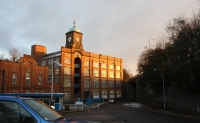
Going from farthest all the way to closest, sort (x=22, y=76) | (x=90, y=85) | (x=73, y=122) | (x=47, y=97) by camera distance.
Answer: (x=90, y=85)
(x=22, y=76)
(x=47, y=97)
(x=73, y=122)

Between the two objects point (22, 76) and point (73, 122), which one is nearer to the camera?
point (73, 122)

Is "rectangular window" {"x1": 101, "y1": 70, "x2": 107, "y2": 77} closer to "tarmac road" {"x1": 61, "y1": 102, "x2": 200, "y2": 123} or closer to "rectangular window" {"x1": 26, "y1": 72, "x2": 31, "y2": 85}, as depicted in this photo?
"rectangular window" {"x1": 26, "y1": 72, "x2": 31, "y2": 85}

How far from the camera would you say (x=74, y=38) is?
225ft

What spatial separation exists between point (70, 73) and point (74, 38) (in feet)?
39.8

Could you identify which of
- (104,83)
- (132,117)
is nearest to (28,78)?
(132,117)

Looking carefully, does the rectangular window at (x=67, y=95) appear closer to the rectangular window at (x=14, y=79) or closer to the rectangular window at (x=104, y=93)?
the rectangular window at (x=104, y=93)

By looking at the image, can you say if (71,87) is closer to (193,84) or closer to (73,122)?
(193,84)

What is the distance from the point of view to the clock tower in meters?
68.4

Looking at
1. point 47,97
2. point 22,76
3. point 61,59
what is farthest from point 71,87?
point 47,97

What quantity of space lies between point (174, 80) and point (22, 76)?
32858mm

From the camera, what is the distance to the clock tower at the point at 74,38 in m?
68.4

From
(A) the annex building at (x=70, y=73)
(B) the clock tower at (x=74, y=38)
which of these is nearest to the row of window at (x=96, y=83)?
(A) the annex building at (x=70, y=73)

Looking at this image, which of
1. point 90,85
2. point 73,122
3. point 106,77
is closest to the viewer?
point 73,122

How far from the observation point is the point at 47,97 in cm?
3372
